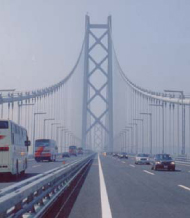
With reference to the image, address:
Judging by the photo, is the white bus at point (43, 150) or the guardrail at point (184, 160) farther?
the white bus at point (43, 150)

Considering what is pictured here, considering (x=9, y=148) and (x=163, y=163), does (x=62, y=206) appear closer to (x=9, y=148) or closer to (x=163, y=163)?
(x=9, y=148)

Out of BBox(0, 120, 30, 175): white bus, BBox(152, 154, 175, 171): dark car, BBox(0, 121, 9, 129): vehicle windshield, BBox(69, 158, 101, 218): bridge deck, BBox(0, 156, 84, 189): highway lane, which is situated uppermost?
BBox(0, 121, 9, 129): vehicle windshield

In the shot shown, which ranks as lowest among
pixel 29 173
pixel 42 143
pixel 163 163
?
pixel 29 173

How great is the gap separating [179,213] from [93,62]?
79217mm

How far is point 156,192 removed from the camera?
50.3 feet

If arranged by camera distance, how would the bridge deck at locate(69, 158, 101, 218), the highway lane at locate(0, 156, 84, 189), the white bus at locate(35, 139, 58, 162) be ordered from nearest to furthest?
1. the bridge deck at locate(69, 158, 101, 218)
2. the highway lane at locate(0, 156, 84, 189)
3. the white bus at locate(35, 139, 58, 162)

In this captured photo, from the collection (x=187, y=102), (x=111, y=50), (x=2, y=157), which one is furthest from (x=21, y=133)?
(x=111, y=50)

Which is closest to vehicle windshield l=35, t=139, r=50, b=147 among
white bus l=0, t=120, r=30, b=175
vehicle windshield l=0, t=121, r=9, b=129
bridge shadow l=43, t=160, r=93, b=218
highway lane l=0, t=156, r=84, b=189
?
highway lane l=0, t=156, r=84, b=189

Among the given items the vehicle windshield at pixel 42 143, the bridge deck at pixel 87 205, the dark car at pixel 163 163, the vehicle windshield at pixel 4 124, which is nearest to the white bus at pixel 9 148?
the vehicle windshield at pixel 4 124

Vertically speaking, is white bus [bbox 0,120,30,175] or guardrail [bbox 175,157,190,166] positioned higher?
white bus [bbox 0,120,30,175]

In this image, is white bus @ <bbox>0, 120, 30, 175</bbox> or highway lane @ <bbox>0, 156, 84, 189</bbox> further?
white bus @ <bbox>0, 120, 30, 175</bbox>

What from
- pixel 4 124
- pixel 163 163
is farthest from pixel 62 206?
pixel 163 163

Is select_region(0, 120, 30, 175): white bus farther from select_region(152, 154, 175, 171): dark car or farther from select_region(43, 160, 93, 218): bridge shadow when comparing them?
select_region(152, 154, 175, 171): dark car

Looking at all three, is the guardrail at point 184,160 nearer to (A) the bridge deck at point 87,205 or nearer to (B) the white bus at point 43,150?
(B) the white bus at point 43,150
